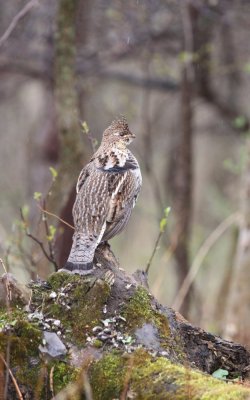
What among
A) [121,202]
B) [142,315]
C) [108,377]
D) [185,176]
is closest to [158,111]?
[185,176]

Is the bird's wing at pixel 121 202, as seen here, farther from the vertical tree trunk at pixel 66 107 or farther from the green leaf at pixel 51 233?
the vertical tree trunk at pixel 66 107

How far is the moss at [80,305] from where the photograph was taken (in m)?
4.67

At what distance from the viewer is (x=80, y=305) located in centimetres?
475

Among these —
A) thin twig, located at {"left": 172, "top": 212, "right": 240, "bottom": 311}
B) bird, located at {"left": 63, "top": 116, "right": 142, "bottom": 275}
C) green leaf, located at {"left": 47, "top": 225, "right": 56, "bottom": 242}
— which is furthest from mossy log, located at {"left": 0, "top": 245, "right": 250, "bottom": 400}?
thin twig, located at {"left": 172, "top": 212, "right": 240, "bottom": 311}

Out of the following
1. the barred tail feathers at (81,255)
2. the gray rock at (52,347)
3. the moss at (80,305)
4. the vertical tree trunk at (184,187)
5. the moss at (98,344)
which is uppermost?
the vertical tree trunk at (184,187)

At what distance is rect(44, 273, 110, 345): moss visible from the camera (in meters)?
4.67

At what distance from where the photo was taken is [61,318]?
470 cm

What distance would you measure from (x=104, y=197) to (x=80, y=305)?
3.95 feet

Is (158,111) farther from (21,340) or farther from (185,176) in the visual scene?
(21,340)

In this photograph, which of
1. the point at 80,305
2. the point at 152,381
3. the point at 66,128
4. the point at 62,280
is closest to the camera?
the point at 152,381

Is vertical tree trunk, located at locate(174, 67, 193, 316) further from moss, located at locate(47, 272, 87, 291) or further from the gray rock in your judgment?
the gray rock

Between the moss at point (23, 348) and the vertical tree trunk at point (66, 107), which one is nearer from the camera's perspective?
the moss at point (23, 348)

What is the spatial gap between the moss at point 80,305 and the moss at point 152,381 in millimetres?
312

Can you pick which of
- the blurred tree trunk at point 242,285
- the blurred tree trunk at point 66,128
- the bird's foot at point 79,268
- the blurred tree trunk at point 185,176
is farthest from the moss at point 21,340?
the blurred tree trunk at point 185,176
